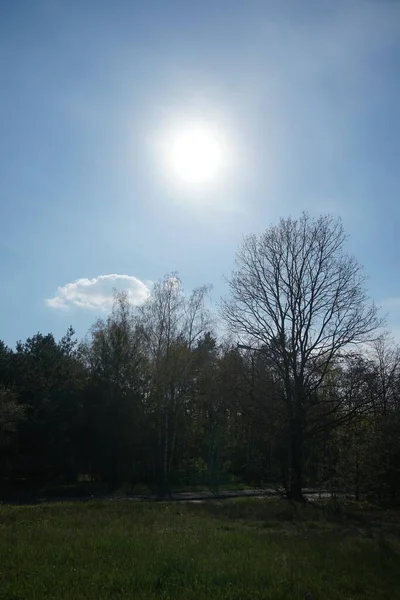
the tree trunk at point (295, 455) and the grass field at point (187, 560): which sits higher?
the tree trunk at point (295, 455)

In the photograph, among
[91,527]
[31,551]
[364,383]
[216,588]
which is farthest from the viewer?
[364,383]

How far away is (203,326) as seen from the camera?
49250 millimetres

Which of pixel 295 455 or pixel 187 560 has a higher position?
pixel 295 455

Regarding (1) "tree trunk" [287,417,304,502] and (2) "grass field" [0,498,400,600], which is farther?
(1) "tree trunk" [287,417,304,502]

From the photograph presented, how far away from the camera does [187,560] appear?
994 centimetres

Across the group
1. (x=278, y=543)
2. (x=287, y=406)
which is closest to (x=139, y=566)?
(x=278, y=543)

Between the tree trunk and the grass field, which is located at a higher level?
the tree trunk

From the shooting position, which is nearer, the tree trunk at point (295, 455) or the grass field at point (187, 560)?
the grass field at point (187, 560)

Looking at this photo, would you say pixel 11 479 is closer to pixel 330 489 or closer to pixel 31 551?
pixel 330 489

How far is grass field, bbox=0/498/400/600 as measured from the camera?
8.28 metres

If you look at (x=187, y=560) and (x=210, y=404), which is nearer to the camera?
(x=187, y=560)

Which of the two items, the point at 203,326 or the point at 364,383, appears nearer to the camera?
the point at 364,383

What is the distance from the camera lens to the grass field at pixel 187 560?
828cm

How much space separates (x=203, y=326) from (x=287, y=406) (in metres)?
19.6
